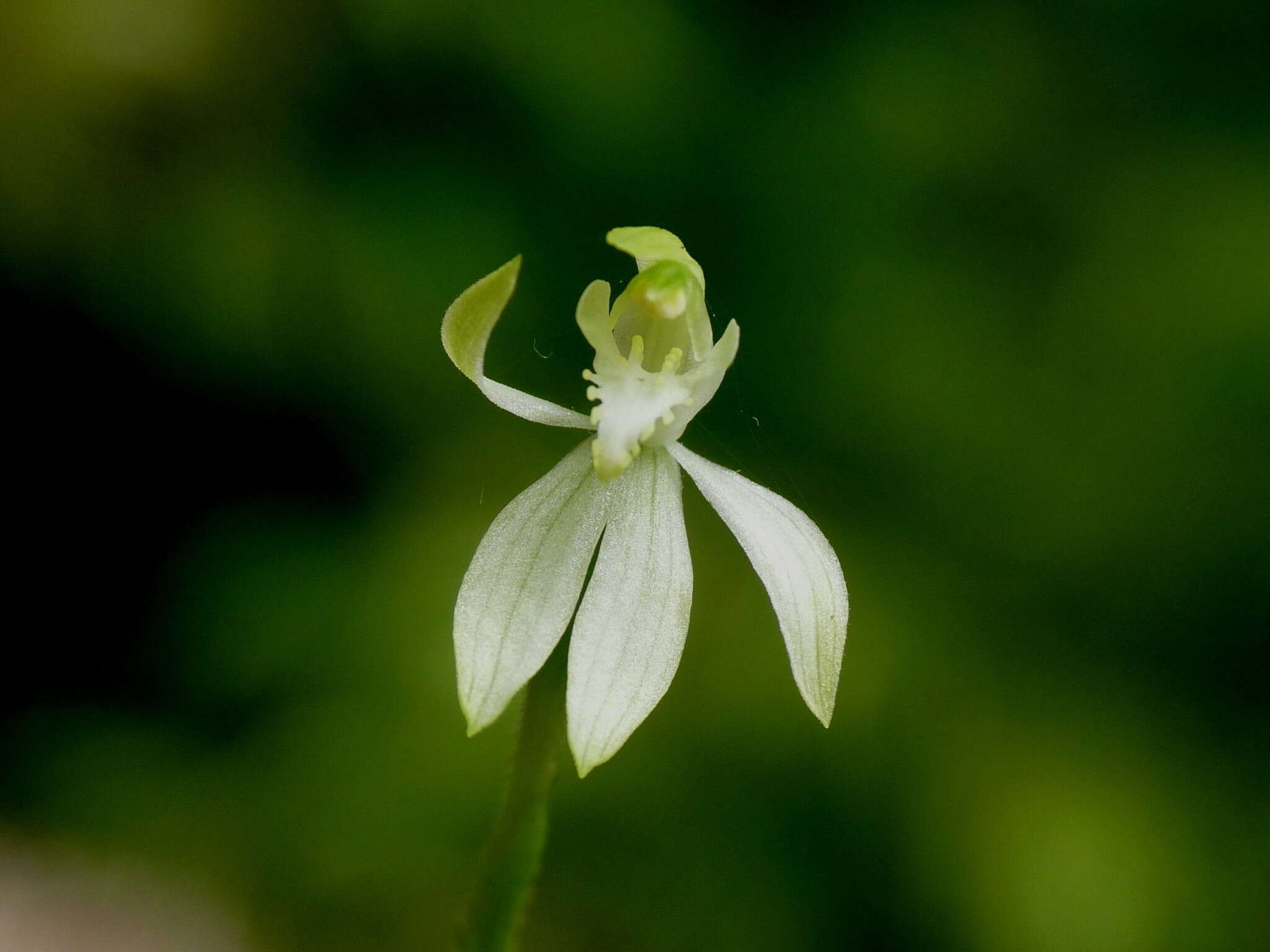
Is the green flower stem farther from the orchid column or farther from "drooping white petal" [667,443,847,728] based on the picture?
"drooping white petal" [667,443,847,728]

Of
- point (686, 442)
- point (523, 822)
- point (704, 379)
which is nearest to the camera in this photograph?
point (523, 822)

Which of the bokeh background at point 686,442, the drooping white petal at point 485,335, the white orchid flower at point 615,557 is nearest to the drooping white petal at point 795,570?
the white orchid flower at point 615,557

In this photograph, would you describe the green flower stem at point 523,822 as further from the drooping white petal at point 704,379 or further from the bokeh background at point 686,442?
the bokeh background at point 686,442

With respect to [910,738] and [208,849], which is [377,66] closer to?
[208,849]

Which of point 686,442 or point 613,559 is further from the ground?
point 686,442

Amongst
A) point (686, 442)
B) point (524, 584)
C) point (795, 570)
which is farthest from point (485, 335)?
point (686, 442)

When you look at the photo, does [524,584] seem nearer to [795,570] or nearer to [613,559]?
[613,559]
